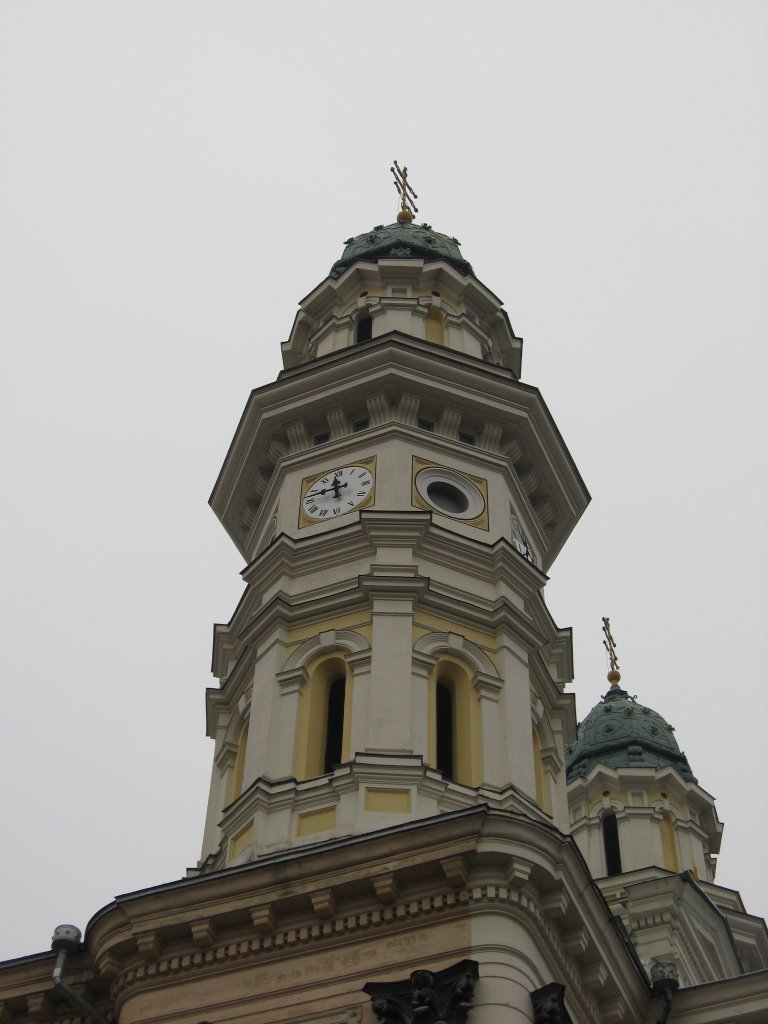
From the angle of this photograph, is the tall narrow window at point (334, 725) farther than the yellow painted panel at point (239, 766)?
No

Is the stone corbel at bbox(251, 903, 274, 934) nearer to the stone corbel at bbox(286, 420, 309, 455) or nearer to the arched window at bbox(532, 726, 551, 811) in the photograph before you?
the arched window at bbox(532, 726, 551, 811)

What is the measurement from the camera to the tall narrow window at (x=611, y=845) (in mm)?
41438

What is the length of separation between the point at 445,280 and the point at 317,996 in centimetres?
1962

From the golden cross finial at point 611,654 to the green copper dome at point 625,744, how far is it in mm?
2312

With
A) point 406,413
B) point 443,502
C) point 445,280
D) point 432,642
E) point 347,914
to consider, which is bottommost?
point 347,914

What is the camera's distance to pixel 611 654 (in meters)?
49.8

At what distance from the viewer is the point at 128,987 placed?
21453 millimetres

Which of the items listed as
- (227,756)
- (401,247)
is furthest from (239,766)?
(401,247)

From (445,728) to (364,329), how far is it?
12.2 meters

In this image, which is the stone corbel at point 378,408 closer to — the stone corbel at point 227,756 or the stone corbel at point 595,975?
the stone corbel at point 227,756

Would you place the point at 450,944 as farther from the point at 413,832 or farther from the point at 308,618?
the point at 308,618

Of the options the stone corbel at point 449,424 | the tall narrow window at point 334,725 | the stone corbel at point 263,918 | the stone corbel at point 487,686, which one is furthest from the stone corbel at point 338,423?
the stone corbel at point 263,918

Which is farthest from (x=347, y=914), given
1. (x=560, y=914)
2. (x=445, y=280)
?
(x=445, y=280)

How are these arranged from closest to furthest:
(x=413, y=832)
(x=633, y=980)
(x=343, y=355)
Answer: (x=413, y=832), (x=633, y=980), (x=343, y=355)
